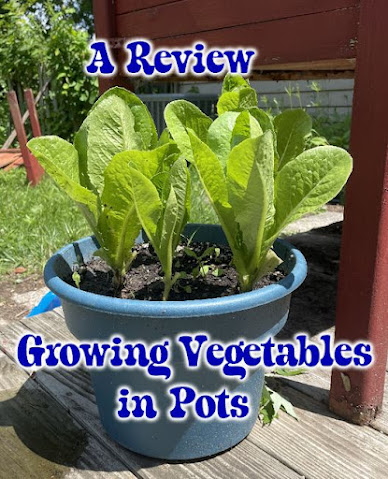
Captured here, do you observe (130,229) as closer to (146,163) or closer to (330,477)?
(146,163)

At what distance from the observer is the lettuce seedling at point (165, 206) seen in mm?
877

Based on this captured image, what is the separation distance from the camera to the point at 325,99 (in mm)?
5168

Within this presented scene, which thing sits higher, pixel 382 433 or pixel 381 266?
pixel 381 266

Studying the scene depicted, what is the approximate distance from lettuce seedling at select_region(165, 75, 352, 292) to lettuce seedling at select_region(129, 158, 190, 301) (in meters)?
0.04

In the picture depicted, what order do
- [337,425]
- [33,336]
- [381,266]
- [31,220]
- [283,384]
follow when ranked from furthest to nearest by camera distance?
[31,220] < [33,336] < [283,384] < [337,425] < [381,266]

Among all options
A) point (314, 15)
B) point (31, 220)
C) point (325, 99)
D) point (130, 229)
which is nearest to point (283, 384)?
point (130, 229)

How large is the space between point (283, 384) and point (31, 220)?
6.54 feet

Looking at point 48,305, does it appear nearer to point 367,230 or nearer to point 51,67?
point 367,230

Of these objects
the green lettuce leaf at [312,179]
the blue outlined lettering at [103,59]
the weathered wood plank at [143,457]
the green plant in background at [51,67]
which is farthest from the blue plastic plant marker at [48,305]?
the green plant in background at [51,67]

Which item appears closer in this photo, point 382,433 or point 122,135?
point 122,135

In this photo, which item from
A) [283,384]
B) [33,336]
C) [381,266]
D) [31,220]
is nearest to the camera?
[381,266]

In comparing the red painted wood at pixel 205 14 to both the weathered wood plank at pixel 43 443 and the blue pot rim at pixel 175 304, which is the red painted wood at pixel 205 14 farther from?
the weathered wood plank at pixel 43 443

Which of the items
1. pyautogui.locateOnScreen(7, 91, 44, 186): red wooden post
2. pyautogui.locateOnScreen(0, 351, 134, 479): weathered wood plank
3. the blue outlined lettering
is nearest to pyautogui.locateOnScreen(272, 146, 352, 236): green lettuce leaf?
pyautogui.locateOnScreen(0, 351, 134, 479): weathered wood plank

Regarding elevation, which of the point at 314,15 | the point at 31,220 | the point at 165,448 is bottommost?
the point at 31,220
